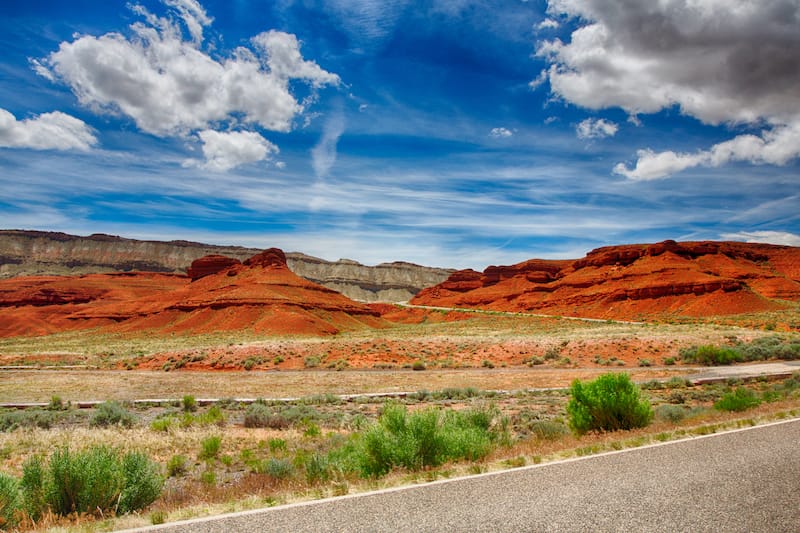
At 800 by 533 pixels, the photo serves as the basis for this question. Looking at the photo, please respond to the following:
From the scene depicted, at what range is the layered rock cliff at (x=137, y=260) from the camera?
14925 centimetres

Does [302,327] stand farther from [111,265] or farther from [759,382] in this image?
[111,265]

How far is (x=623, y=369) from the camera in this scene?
96.2 ft

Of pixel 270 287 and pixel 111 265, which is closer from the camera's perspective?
pixel 270 287

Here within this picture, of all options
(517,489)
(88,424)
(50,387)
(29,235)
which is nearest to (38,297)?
(29,235)

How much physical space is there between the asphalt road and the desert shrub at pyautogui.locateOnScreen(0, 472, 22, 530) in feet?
8.01

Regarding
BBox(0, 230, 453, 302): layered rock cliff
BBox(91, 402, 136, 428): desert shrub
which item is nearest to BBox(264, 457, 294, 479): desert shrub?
BBox(91, 402, 136, 428): desert shrub

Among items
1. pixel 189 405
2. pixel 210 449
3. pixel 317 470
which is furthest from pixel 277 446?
pixel 189 405

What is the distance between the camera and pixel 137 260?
6516 inches

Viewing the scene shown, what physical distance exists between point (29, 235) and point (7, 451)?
18512cm

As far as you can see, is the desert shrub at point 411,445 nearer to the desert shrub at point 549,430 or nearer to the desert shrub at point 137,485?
the desert shrub at point 549,430

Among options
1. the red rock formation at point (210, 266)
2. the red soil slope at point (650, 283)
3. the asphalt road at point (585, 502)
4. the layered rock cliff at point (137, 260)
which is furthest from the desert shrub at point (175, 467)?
the layered rock cliff at point (137, 260)

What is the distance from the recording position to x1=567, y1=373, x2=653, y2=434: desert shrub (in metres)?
10.6

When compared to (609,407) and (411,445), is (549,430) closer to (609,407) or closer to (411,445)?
(609,407)

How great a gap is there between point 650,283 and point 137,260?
16263 cm
